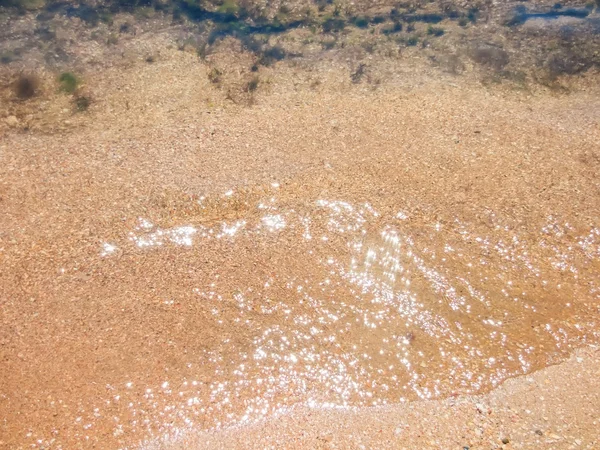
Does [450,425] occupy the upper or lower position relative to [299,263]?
lower

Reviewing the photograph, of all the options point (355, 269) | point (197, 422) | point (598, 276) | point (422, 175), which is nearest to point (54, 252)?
point (197, 422)

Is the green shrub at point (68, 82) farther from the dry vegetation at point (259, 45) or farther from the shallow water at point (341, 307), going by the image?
the shallow water at point (341, 307)

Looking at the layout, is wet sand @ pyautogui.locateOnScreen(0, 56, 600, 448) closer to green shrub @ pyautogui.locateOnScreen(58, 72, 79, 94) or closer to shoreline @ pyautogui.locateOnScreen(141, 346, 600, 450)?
shoreline @ pyautogui.locateOnScreen(141, 346, 600, 450)

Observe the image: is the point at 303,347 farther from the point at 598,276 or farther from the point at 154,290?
the point at 598,276

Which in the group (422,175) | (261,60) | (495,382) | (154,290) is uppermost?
(261,60)

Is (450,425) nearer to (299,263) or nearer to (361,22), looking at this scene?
(299,263)

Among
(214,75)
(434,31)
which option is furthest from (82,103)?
(434,31)
